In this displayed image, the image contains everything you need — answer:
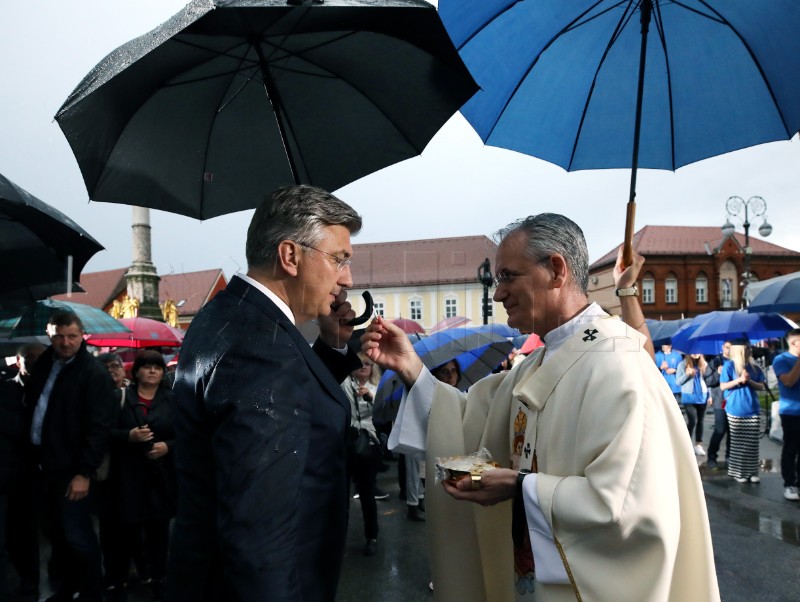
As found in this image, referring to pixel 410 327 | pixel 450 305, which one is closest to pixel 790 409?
pixel 410 327

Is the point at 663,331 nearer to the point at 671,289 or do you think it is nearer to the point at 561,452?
the point at 561,452

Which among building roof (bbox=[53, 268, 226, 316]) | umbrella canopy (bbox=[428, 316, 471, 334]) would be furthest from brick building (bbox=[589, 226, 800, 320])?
umbrella canopy (bbox=[428, 316, 471, 334])

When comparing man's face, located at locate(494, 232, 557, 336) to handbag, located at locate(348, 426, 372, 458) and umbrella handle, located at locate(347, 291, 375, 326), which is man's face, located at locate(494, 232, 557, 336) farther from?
handbag, located at locate(348, 426, 372, 458)

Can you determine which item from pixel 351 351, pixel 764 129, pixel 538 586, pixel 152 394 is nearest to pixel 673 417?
pixel 538 586

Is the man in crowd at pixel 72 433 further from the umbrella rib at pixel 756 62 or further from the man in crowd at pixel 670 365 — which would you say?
the man in crowd at pixel 670 365

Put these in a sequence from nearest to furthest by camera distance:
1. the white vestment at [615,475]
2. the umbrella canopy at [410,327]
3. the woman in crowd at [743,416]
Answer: the white vestment at [615,475]
the woman in crowd at [743,416]
the umbrella canopy at [410,327]

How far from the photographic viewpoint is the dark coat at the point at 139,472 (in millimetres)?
4363

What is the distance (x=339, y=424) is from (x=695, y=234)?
197 ft

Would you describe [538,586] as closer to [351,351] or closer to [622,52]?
[351,351]

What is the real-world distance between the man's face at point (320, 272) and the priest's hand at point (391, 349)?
43cm

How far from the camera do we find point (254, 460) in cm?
146

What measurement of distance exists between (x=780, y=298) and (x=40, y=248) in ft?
28.7

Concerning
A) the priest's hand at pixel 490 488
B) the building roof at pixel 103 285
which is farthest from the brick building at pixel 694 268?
the priest's hand at pixel 490 488

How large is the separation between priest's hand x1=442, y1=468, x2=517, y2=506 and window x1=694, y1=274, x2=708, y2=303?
56.2 meters
